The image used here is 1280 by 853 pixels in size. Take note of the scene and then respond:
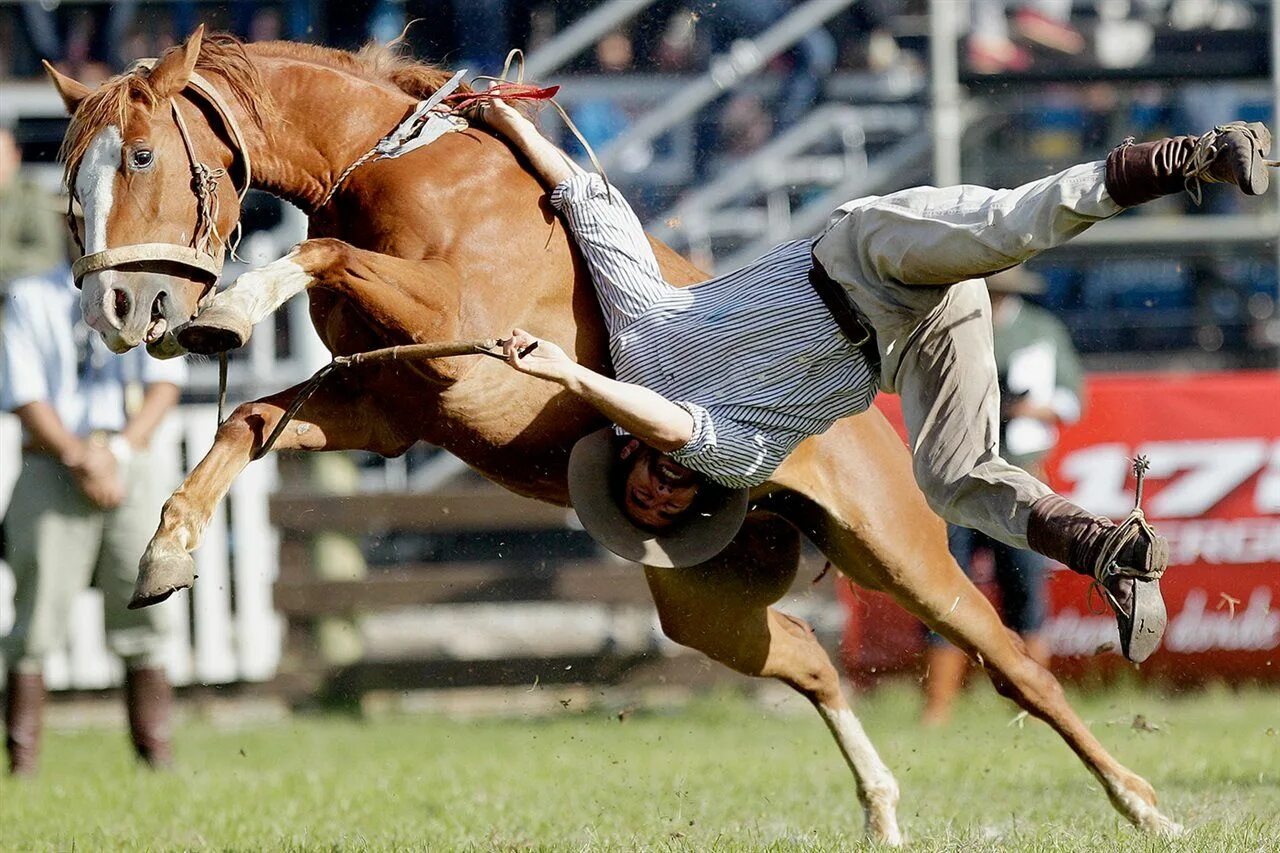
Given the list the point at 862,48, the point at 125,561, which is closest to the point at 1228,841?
the point at 125,561

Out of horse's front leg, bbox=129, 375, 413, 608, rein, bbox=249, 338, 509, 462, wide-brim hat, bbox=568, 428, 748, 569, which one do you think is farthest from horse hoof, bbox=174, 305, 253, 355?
wide-brim hat, bbox=568, 428, 748, 569

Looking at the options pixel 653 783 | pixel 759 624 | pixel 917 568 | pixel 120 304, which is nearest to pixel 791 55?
pixel 653 783

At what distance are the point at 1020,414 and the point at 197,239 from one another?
3784 mm

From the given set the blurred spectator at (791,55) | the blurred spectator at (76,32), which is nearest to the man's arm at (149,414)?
the blurred spectator at (791,55)

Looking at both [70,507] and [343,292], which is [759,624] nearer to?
[343,292]

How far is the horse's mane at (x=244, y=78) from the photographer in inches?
157

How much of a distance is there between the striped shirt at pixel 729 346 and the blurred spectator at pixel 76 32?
6.18 meters

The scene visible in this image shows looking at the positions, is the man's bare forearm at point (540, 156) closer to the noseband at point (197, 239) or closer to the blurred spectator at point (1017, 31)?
the noseband at point (197, 239)

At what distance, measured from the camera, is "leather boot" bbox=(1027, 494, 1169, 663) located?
4012 millimetres

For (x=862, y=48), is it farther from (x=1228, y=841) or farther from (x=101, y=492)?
(x=1228, y=841)

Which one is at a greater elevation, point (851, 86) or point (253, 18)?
point (253, 18)

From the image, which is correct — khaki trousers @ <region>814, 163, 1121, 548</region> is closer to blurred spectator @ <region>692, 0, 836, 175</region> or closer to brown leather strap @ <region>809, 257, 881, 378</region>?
brown leather strap @ <region>809, 257, 881, 378</region>

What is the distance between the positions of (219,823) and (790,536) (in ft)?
6.30

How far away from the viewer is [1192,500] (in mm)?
7547
